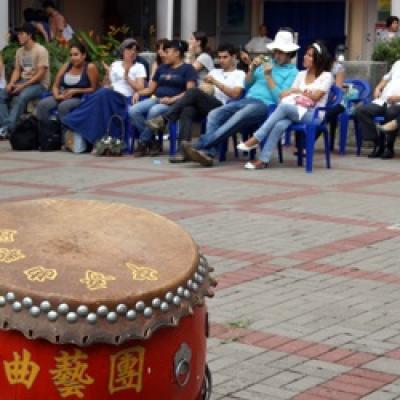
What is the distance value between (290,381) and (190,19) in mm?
17261

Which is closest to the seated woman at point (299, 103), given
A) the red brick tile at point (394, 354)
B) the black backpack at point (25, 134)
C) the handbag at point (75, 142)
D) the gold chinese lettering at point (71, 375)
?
the handbag at point (75, 142)

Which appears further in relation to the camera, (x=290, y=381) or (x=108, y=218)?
(x=290, y=381)

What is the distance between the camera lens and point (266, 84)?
41.2 ft

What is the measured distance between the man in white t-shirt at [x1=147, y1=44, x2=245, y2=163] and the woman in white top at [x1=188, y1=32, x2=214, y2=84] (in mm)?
2103

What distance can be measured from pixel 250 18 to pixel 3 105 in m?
12.0

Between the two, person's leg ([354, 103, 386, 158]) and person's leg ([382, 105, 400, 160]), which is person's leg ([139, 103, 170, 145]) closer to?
person's leg ([354, 103, 386, 158])

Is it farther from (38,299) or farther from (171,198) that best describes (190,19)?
(38,299)

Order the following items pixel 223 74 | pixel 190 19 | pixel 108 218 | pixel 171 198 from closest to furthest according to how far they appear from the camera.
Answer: pixel 108 218 < pixel 171 198 < pixel 223 74 < pixel 190 19

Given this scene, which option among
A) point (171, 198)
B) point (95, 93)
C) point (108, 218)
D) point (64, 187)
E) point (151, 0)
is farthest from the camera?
point (151, 0)

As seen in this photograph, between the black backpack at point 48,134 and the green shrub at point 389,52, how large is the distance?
4.26m

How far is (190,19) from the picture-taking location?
21719mm

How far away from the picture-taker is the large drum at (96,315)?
120 inches

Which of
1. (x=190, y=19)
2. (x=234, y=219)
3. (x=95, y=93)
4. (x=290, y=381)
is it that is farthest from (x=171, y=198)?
(x=190, y=19)

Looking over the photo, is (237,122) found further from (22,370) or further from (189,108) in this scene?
(22,370)
